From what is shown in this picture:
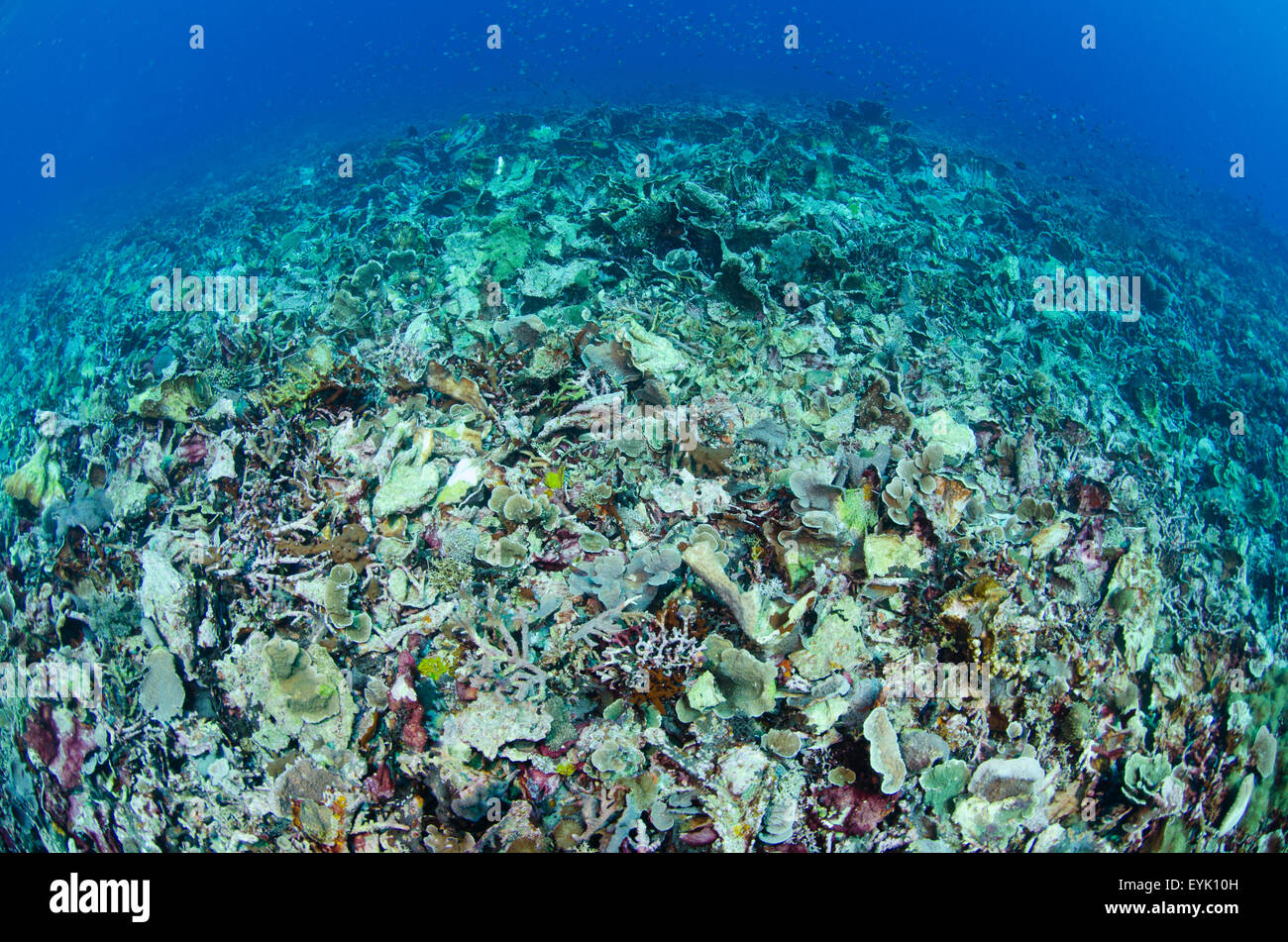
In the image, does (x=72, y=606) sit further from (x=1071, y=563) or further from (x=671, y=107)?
(x=671, y=107)

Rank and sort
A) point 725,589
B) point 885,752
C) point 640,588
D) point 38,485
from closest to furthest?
point 885,752 → point 725,589 → point 640,588 → point 38,485

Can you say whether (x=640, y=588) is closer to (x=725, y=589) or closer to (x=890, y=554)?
(x=725, y=589)

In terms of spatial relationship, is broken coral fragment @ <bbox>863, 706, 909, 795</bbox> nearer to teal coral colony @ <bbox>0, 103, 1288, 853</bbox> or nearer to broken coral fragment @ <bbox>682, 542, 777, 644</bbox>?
teal coral colony @ <bbox>0, 103, 1288, 853</bbox>

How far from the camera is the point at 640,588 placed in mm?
3438

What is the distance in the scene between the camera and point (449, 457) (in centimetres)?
430

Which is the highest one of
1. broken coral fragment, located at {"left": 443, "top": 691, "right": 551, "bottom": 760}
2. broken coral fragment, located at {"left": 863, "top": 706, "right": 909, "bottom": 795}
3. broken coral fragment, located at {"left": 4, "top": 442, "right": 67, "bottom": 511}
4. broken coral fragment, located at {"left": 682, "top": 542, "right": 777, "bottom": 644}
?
broken coral fragment, located at {"left": 4, "top": 442, "right": 67, "bottom": 511}

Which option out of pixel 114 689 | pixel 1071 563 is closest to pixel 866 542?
pixel 1071 563

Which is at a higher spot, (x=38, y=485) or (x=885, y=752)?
(x=38, y=485)

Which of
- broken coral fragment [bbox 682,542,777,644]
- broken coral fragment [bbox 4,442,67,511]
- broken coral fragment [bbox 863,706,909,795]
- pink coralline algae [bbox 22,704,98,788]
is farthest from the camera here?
broken coral fragment [bbox 4,442,67,511]

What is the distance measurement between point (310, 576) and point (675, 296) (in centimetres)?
485

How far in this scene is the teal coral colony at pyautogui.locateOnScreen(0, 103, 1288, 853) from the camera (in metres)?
3.12

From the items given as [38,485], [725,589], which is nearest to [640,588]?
[725,589]

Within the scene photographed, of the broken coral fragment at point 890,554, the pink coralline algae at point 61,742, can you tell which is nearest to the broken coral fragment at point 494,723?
the broken coral fragment at point 890,554

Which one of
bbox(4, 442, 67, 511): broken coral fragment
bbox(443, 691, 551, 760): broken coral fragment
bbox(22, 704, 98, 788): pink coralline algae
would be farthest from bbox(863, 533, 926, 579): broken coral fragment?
bbox(4, 442, 67, 511): broken coral fragment
